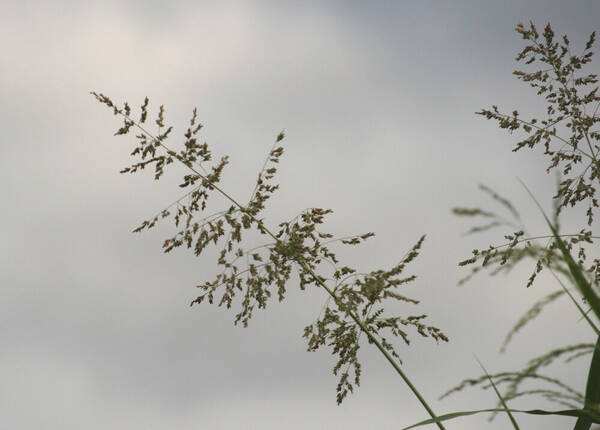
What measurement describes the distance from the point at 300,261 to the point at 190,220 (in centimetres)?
72

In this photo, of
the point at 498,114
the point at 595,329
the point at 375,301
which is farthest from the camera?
the point at 498,114

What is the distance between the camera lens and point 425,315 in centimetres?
323

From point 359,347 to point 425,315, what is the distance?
378mm

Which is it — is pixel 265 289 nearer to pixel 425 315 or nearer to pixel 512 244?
pixel 425 315

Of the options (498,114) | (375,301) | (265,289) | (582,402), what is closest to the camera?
(582,402)

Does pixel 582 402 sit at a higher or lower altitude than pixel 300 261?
lower

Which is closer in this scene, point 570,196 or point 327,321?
point 327,321

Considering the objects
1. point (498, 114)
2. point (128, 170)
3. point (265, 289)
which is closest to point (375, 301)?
point (265, 289)

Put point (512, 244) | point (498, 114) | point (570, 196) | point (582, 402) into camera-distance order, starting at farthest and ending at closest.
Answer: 1. point (498, 114)
2. point (570, 196)
3. point (512, 244)
4. point (582, 402)

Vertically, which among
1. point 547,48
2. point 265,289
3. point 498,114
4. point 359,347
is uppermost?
point 547,48

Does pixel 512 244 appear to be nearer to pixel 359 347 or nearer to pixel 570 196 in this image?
pixel 570 196

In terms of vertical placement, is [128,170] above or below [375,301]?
above

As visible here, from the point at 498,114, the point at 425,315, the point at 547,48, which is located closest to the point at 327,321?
the point at 425,315

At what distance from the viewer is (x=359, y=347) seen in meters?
3.21
